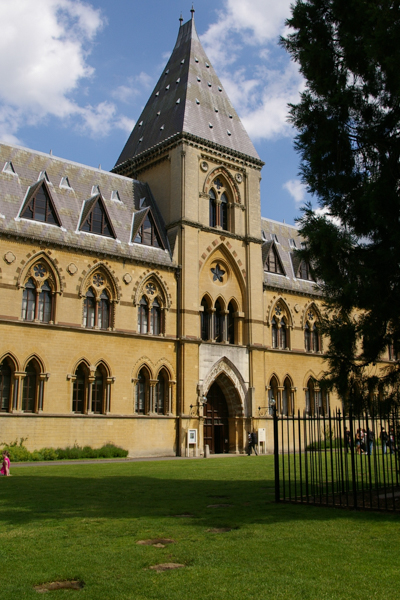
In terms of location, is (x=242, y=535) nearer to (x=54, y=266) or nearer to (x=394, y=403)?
(x=394, y=403)

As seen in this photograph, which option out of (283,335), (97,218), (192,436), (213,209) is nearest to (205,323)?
(192,436)

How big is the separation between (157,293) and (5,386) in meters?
10.6

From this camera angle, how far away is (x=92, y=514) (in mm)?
12016

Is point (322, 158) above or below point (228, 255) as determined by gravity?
below

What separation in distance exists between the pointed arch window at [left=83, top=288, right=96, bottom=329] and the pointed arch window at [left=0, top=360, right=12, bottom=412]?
494 cm

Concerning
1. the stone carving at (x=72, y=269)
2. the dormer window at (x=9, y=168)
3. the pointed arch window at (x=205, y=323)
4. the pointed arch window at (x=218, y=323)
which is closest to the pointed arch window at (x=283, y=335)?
the pointed arch window at (x=218, y=323)

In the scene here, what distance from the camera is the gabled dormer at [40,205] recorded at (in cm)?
3219

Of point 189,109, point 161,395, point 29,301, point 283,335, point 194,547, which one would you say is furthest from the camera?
point 283,335

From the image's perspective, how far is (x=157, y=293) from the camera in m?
36.0

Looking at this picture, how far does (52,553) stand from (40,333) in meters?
23.0

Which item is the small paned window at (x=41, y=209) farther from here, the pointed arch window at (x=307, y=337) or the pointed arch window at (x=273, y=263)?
the pointed arch window at (x=307, y=337)

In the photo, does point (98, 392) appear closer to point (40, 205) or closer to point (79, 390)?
point (79, 390)

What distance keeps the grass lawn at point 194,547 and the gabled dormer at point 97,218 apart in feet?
69.0

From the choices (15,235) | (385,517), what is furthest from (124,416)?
(385,517)
